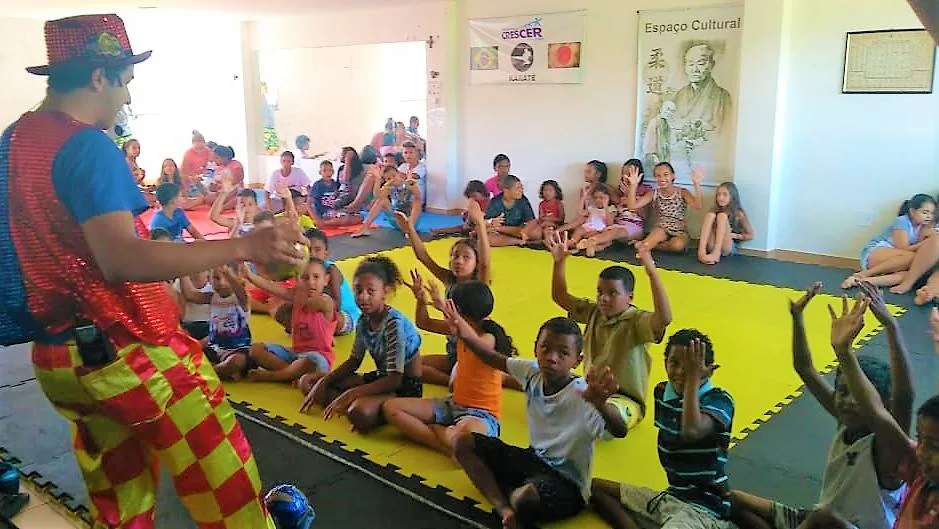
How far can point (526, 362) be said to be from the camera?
3.28m

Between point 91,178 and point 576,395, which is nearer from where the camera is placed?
point 91,178

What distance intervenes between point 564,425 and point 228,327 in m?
2.57

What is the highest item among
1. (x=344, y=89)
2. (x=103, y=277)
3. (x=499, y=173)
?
(x=344, y=89)

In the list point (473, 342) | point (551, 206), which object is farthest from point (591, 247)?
point (473, 342)

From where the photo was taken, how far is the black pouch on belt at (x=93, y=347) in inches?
77.7

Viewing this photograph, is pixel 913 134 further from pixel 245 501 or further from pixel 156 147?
pixel 156 147

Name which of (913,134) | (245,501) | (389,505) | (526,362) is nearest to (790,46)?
(913,134)

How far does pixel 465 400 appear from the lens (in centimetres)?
385

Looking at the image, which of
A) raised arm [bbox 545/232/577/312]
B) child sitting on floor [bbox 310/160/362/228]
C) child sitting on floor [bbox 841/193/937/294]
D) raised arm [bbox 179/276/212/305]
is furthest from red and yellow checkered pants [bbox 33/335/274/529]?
child sitting on floor [bbox 310/160/362/228]

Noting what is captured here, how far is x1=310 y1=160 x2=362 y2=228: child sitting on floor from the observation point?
10.5 meters

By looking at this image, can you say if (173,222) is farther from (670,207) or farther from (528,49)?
(528,49)

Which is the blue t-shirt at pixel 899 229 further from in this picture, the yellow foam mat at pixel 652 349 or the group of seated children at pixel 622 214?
the group of seated children at pixel 622 214

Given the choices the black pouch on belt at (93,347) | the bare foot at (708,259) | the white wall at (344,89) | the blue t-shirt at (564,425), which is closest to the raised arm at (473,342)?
the blue t-shirt at (564,425)

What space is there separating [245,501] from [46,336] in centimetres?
66
